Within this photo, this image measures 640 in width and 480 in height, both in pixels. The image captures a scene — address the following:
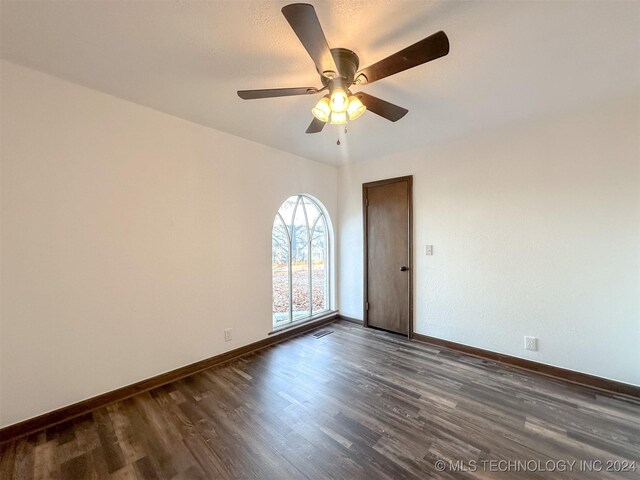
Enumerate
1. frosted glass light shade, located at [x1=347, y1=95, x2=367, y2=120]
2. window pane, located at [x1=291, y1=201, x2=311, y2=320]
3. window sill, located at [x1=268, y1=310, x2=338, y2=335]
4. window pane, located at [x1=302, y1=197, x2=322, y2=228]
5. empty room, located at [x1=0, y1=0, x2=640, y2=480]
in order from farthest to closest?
1. window pane, located at [x1=302, y1=197, x2=322, y2=228]
2. window pane, located at [x1=291, y1=201, x2=311, y2=320]
3. window sill, located at [x1=268, y1=310, x2=338, y2=335]
4. frosted glass light shade, located at [x1=347, y1=95, x2=367, y2=120]
5. empty room, located at [x1=0, y1=0, x2=640, y2=480]

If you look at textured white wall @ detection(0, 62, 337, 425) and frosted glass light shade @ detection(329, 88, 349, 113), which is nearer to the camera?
frosted glass light shade @ detection(329, 88, 349, 113)

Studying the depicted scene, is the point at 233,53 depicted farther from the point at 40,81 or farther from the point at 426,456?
the point at 426,456

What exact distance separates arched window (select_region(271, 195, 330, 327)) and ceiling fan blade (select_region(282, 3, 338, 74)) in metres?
2.19

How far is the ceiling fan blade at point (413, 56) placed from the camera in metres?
1.17

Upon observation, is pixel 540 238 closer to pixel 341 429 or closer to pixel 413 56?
pixel 413 56

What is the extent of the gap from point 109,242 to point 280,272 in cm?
188

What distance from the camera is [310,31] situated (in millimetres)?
1170

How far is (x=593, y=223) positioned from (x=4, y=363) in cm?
456

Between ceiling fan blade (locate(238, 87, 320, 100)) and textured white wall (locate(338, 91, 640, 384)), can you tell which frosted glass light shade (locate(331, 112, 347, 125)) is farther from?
textured white wall (locate(338, 91, 640, 384))

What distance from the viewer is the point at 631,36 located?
1.51m

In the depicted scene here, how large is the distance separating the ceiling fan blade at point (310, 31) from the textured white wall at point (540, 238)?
2227 mm

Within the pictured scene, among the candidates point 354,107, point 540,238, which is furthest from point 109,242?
point 540,238

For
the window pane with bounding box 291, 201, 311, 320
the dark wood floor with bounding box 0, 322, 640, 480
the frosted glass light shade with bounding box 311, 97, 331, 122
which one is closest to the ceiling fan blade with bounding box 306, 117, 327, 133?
the frosted glass light shade with bounding box 311, 97, 331, 122

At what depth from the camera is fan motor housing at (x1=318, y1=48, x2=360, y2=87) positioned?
154 cm
